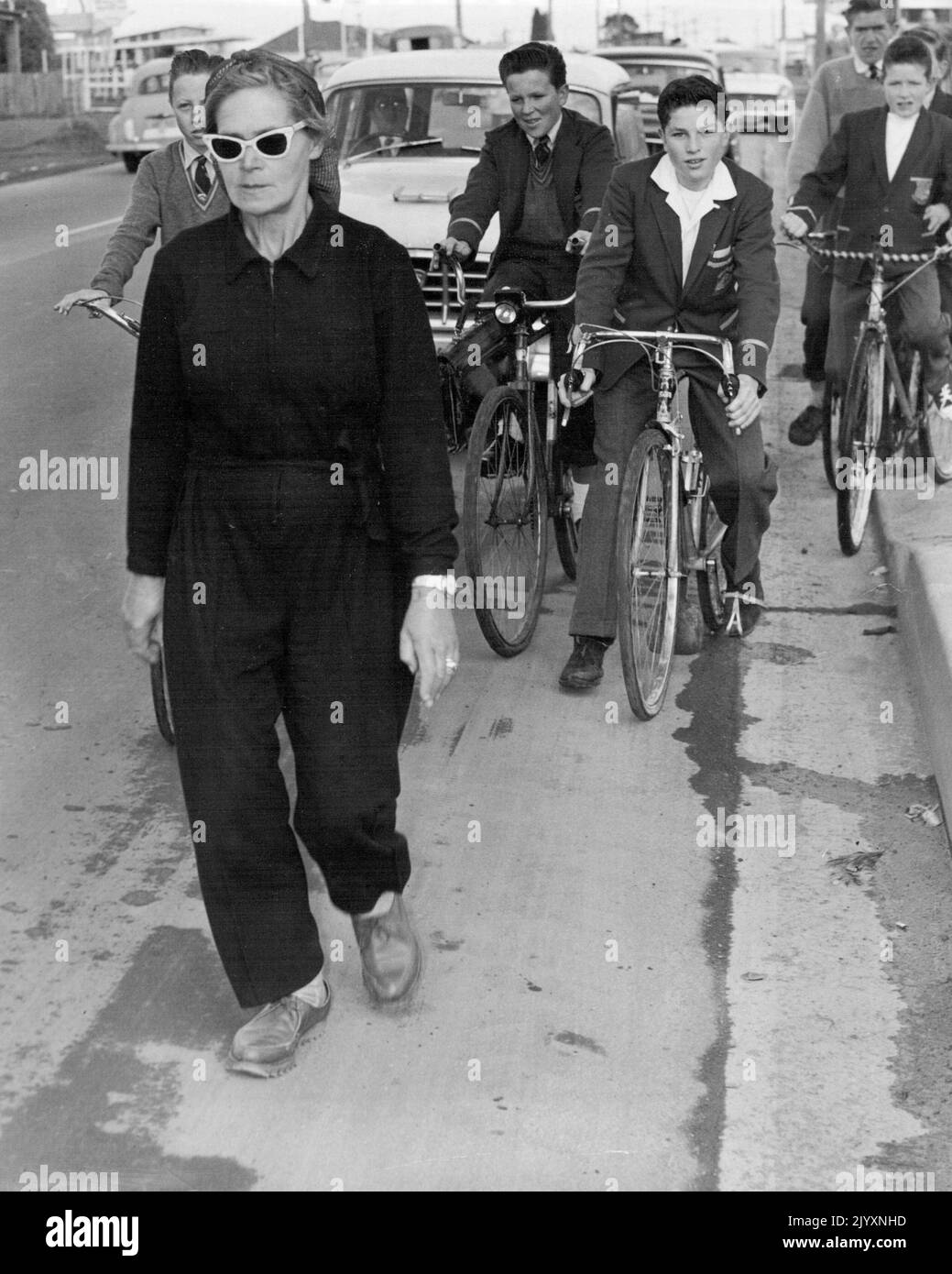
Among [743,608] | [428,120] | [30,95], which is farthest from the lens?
[30,95]

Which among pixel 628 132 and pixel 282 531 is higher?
pixel 628 132

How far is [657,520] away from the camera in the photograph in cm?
628

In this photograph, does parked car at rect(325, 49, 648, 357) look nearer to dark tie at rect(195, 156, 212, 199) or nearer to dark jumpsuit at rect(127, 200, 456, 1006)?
dark tie at rect(195, 156, 212, 199)

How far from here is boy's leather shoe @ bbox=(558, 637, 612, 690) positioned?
6180mm

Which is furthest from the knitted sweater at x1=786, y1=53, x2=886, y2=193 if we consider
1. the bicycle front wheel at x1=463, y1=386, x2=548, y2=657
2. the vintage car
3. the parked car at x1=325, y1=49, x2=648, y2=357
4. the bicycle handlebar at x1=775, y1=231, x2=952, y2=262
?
the vintage car

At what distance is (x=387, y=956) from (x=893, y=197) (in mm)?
4901

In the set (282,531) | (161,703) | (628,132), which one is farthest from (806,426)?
(282,531)

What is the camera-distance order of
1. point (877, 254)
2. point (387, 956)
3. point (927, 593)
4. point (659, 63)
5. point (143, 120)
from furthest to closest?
point (143, 120) < point (659, 63) < point (877, 254) < point (927, 593) < point (387, 956)

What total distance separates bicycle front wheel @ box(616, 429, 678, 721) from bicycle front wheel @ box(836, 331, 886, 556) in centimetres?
172

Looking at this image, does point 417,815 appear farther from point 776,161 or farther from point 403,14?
point 403,14

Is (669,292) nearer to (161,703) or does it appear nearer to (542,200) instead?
(542,200)

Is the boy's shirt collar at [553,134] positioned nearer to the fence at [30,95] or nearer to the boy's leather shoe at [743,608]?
the boy's leather shoe at [743,608]

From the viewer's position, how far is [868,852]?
4969 millimetres
